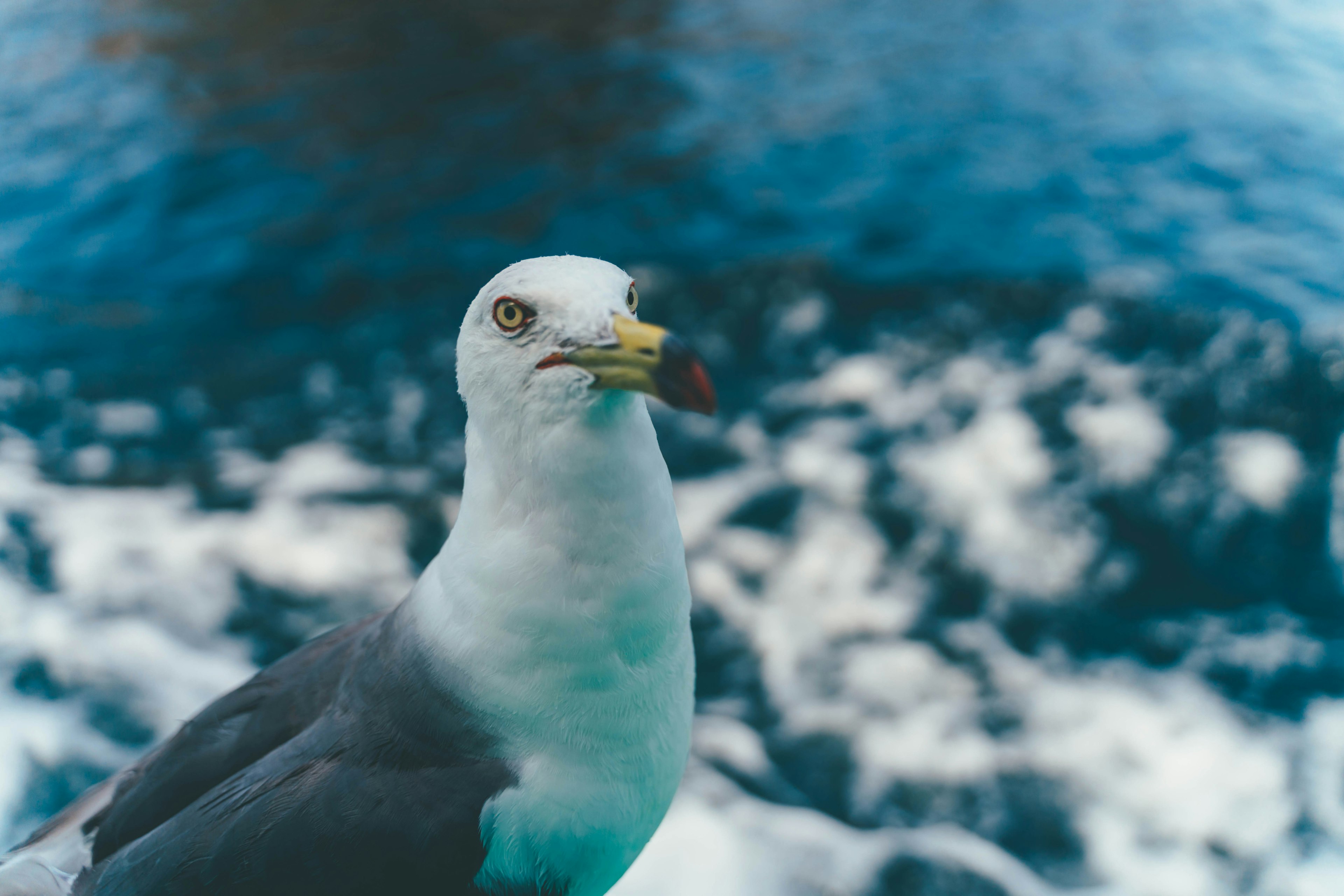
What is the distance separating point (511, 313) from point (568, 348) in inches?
8.4

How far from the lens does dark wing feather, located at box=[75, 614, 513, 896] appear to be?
240cm

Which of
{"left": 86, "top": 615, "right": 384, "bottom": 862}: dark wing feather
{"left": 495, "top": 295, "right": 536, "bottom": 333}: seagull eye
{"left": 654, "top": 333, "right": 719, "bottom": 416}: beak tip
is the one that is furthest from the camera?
{"left": 86, "top": 615, "right": 384, "bottom": 862}: dark wing feather

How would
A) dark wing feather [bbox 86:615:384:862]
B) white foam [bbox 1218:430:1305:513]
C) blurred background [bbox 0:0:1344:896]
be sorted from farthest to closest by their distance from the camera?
1. white foam [bbox 1218:430:1305:513]
2. blurred background [bbox 0:0:1344:896]
3. dark wing feather [bbox 86:615:384:862]

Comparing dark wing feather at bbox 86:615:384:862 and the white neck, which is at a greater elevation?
the white neck

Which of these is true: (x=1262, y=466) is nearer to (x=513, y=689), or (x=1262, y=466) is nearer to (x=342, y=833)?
(x=513, y=689)

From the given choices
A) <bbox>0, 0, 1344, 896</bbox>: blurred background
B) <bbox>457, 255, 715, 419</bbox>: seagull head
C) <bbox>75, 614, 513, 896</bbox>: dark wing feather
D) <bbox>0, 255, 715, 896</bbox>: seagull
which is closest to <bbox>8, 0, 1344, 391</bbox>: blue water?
<bbox>0, 0, 1344, 896</bbox>: blurred background

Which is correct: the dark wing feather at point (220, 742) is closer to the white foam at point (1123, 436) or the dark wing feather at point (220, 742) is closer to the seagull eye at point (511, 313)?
the seagull eye at point (511, 313)

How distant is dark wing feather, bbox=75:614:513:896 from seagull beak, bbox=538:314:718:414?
109 centimetres

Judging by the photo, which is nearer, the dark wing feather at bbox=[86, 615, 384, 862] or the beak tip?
the beak tip

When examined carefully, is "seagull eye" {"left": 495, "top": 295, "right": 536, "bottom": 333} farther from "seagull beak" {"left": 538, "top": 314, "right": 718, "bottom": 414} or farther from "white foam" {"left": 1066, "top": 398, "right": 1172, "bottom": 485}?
"white foam" {"left": 1066, "top": 398, "right": 1172, "bottom": 485}

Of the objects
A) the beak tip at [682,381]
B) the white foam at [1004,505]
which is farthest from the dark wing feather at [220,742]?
the white foam at [1004,505]

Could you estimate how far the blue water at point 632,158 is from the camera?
7223 millimetres

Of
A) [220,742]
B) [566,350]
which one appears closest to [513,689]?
[566,350]

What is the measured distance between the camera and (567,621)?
2375mm
